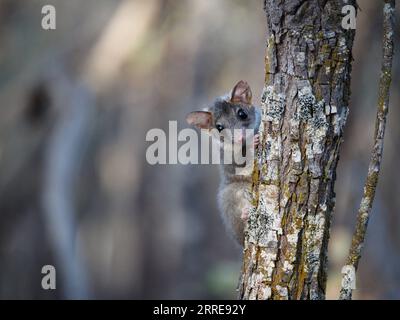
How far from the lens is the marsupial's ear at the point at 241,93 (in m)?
5.76

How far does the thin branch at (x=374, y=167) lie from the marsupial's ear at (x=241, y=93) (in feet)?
7.87

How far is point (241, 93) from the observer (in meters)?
5.79

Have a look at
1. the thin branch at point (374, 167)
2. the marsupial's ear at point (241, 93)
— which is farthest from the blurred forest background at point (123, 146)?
the thin branch at point (374, 167)

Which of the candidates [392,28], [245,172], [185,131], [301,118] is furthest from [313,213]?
[185,131]

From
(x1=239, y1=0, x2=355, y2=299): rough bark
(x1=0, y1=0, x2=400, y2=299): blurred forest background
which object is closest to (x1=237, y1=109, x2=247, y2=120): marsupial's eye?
(x1=239, y1=0, x2=355, y2=299): rough bark

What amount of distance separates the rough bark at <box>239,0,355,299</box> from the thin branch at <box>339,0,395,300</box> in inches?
5.3

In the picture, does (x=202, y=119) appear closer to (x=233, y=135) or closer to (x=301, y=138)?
(x=233, y=135)

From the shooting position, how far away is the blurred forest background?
897 centimetres

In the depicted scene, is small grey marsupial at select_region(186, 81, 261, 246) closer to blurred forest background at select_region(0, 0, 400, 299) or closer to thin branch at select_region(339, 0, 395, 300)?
thin branch at select_region(339, 0, 395, 300)

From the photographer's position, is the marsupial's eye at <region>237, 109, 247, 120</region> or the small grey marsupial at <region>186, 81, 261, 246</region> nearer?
the small grey marsupial at <region>186, 81, 261, 246</region>

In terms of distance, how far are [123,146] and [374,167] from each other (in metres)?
7.72
